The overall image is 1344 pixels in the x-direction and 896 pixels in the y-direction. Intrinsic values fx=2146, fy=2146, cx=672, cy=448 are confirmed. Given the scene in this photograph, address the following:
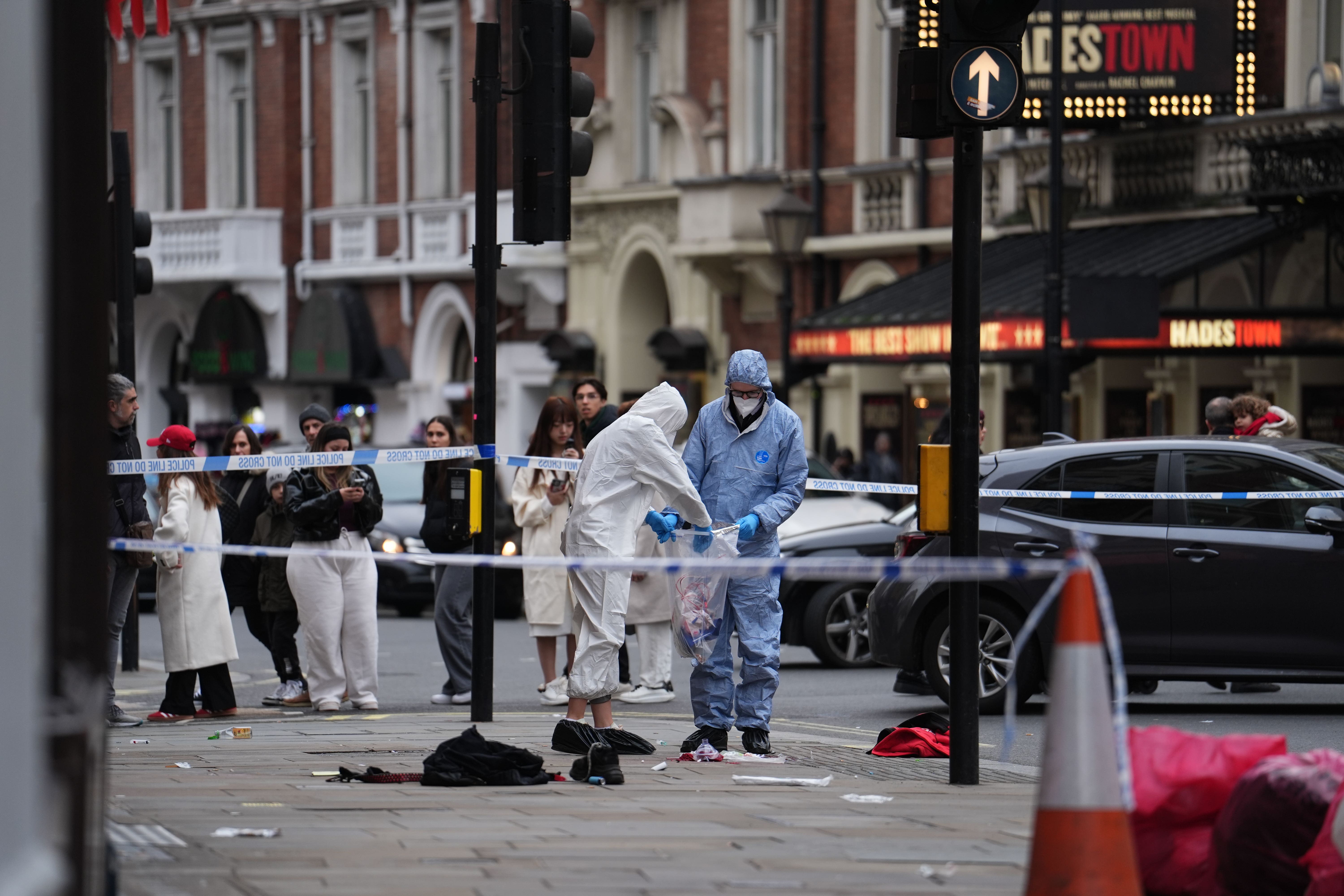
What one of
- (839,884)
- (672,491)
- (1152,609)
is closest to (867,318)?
(1152,609)

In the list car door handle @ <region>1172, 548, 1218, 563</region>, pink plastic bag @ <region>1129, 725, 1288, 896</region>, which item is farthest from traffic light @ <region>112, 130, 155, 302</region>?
pink plastic bag @ <region>1129, 725, 1288, 896</region>

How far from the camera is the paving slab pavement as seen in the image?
616 centimetres

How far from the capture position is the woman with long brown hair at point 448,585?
1278cm

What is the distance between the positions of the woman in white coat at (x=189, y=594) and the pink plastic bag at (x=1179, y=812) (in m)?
6.72

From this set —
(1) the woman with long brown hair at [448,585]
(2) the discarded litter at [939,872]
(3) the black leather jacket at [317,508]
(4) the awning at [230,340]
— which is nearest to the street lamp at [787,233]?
(1) the woman with long brown hair at [448,585]

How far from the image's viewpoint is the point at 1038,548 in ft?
39.1

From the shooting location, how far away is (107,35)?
5.24m

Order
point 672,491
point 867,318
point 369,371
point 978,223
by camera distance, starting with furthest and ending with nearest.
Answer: point 369,371, point 867,318, point 672,491, point 978,223

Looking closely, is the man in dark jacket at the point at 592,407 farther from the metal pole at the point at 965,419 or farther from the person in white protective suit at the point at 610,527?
the metal pole at the point at 965,419

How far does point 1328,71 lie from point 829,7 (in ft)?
31.2

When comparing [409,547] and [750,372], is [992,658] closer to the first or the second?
[750,372]

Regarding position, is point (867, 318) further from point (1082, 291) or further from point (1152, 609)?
point (1152, 609)

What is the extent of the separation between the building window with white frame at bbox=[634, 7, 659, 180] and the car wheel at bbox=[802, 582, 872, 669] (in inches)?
736

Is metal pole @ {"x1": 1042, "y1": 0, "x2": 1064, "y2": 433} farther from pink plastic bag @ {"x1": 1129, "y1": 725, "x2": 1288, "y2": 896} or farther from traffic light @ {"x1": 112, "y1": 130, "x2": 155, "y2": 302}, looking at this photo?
pink plastic bag @ {"x1": 1129, "y1": 725, "x2": 1288, "y2": 896}
